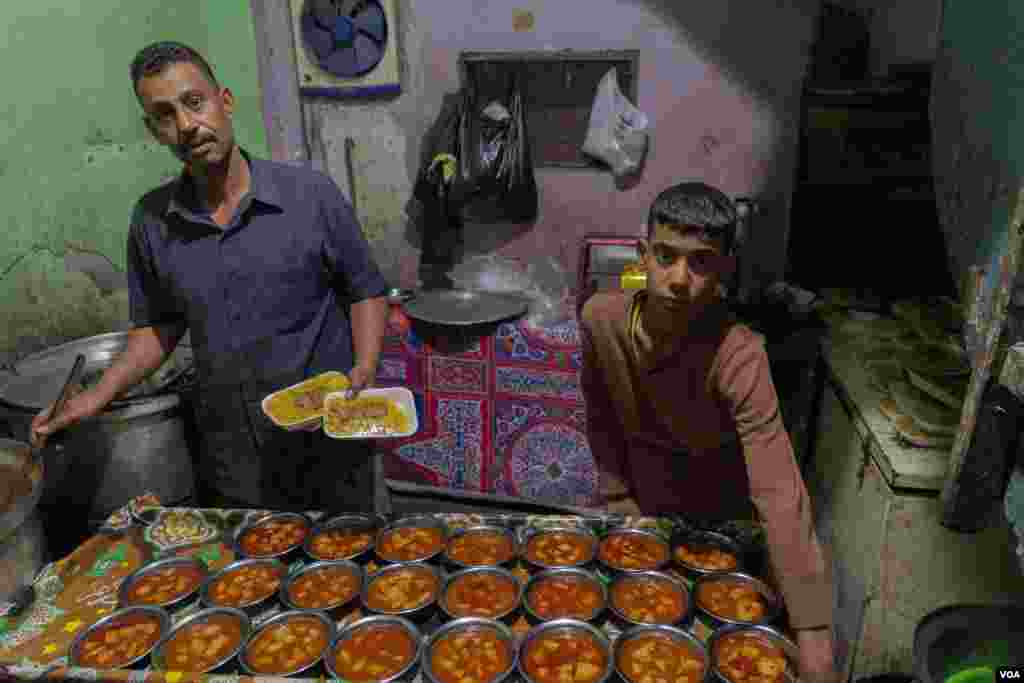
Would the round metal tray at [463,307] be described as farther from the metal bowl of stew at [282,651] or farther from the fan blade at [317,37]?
the metal bowl of stew at [282,651]

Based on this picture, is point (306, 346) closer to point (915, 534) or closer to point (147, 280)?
point (147, 280)

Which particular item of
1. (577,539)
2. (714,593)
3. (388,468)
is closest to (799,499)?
(714,593)

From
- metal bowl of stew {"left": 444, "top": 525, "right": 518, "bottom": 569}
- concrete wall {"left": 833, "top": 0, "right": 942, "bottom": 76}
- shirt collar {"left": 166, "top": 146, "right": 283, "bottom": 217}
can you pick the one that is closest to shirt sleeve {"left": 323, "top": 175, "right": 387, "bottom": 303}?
shirt collar {"left": 166, "top": 146, "right": 283, "bottom": 217}

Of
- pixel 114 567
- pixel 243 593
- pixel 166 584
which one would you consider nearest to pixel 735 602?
pixel 243 593

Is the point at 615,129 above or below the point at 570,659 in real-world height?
above

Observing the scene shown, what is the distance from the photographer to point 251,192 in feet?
8.34

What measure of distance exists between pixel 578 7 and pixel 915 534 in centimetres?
364

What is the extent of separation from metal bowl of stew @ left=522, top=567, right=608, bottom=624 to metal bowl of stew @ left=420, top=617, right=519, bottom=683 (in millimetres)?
120

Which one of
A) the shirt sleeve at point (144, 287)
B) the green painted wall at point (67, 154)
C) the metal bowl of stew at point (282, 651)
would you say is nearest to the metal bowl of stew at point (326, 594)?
the metal bowl of stew at point (282, 651)

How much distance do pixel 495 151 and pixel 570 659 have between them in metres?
3.25

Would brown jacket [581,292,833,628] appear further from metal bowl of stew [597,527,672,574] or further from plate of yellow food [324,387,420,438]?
plate of yellow food [324,387,420,438]

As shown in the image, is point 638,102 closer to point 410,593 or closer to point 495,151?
point 495,151

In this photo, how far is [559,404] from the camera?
4.25 m

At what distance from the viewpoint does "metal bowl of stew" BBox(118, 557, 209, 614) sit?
2.11m
